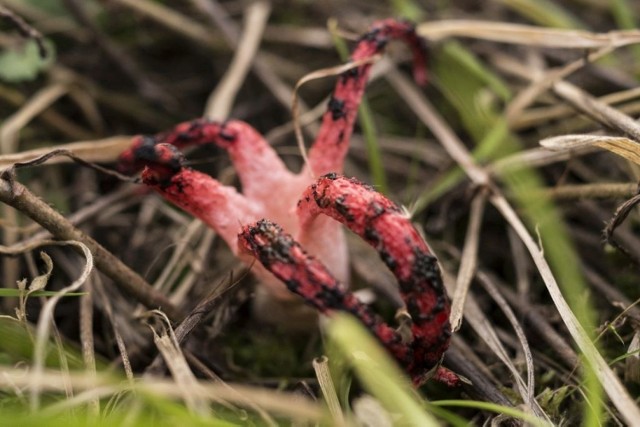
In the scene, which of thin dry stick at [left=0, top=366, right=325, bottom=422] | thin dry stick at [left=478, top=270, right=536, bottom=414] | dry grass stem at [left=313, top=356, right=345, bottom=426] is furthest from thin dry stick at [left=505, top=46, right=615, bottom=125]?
thin dry stick at [left=0, top=366, right=325, bottom=422]

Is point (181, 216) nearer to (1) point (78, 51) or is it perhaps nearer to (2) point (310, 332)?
(2) point (310, 332)

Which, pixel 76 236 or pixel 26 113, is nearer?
pixel 76 236

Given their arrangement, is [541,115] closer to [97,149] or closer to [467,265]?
[467,265]

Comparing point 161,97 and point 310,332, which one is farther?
point 161,97

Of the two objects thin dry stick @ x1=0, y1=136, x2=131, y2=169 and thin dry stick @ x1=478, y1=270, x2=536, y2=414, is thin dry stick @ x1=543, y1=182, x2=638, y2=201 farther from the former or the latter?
Answer: thin dry stick @ x1=0, y1=136, x2=131, y2=169

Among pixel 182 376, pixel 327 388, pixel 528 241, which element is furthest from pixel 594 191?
pixel 182 376

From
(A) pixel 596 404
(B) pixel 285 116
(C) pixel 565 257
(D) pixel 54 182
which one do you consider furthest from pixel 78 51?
(A) pixel 596 404
